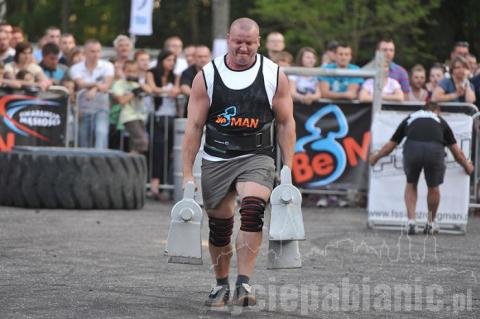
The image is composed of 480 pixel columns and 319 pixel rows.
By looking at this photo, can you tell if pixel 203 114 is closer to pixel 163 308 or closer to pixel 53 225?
pixel 163 308

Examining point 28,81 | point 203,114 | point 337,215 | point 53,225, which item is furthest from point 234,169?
point 28,81

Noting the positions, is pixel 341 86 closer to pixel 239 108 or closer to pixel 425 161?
pixel 425 161

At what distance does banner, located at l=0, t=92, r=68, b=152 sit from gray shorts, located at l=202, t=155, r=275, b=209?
8607 mm

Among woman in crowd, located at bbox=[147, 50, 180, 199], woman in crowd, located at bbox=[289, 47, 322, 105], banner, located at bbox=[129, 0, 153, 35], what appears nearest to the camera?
woman in crowd, located at bbox=[289, 47, 322, 105]

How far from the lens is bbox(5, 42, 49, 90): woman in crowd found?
16.6 meters

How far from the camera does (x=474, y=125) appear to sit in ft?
51.2

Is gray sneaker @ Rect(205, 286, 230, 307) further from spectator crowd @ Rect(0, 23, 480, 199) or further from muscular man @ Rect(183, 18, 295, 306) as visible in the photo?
spectator crowd @ Rect(0, 23, 480, 199)

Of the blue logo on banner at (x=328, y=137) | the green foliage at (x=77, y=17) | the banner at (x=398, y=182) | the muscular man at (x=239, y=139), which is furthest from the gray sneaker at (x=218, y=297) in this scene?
the green foliage at (x=77, y=17)

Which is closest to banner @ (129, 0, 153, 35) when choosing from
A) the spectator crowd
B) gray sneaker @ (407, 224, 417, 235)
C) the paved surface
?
the spectator crowd

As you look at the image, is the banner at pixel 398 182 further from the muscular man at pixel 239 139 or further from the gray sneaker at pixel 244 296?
the gray sneaker at pixel 244 296

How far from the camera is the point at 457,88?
16.2 m

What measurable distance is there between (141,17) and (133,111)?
5.64 m

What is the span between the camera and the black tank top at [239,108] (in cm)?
794

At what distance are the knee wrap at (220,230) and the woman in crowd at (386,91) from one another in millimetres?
8314
